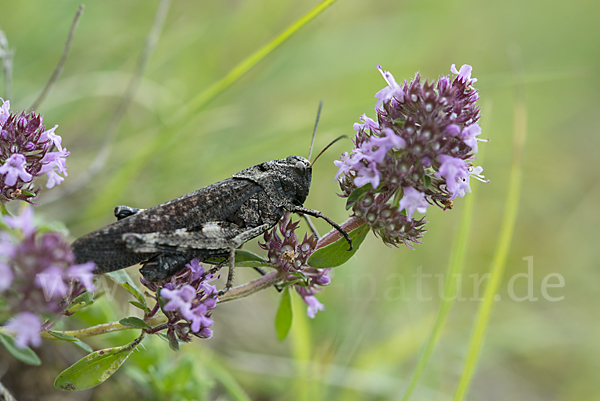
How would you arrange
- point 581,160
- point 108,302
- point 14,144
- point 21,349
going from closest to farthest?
1. point 21,349
2. point 14,144
3. point 108,302
4. point 581,160

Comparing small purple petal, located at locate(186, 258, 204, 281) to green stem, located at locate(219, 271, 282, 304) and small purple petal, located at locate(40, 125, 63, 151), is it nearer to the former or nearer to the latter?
green stem, located at locate(219, 271, 282, 304)

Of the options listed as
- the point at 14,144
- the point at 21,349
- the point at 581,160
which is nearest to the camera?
the point at 21,349

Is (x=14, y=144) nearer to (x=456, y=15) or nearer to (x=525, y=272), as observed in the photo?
(x=525, y=272)

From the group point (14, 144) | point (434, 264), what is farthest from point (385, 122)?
point (434, 264)

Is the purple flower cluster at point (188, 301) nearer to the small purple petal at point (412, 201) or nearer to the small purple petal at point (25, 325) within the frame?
the small purple petal at point (25, 325)

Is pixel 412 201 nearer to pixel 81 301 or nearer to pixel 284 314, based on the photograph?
→ pixel 284 314

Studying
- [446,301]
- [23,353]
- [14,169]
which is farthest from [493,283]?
[14,169]
